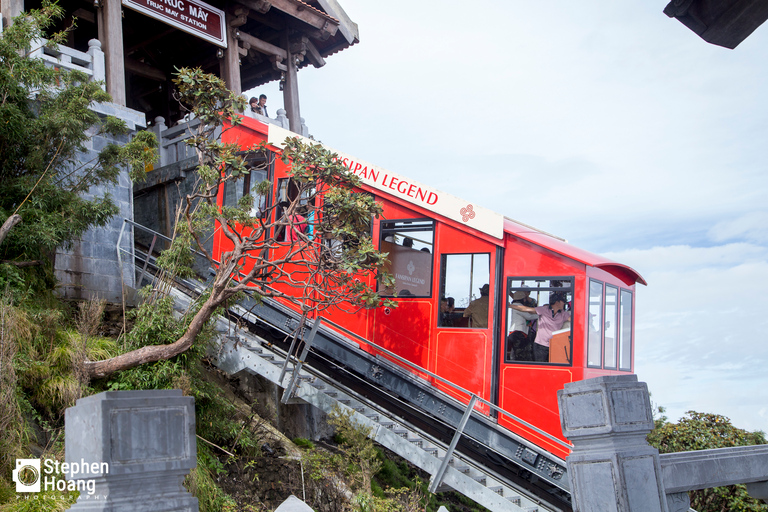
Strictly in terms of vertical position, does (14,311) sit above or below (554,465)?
above

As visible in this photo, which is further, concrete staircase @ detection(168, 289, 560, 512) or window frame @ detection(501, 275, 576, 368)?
window frame @ detection(501, 275, 576, 368)

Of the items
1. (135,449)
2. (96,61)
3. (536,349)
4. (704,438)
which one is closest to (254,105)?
(96,61)

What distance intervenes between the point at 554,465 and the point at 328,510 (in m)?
3.01

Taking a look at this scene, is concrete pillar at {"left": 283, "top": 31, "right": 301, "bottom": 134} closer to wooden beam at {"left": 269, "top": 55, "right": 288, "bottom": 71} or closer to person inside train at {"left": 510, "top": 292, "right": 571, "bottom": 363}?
wooden beam at {"left": 269, "top": 55, "right": 288, "bottom": 71}

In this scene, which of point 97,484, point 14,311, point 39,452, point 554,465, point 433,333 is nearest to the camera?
point 97,484

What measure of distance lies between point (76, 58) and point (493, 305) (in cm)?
844

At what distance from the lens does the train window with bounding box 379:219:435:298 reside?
10102mm

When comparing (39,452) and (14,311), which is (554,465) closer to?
(39,452)

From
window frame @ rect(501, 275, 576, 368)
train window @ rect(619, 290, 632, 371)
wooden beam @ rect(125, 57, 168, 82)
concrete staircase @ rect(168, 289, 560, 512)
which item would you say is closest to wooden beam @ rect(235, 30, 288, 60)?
wooden beam @ rect(125, 57, 168, 82)

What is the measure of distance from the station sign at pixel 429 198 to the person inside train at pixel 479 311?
86cm

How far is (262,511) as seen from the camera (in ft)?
25.7

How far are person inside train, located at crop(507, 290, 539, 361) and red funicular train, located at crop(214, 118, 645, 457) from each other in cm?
1

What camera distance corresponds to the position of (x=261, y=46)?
1730 cm

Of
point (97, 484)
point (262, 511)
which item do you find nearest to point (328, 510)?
point (262, 511)
